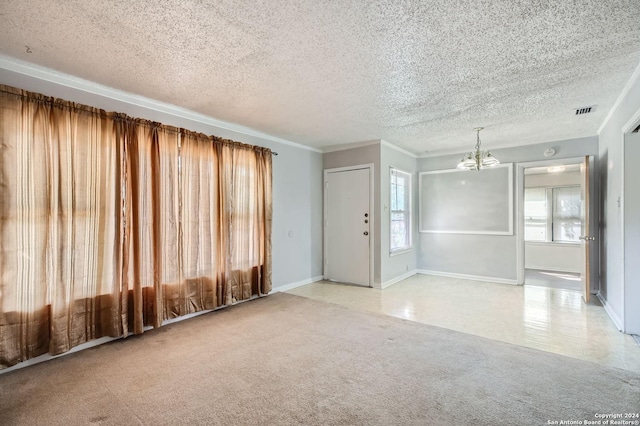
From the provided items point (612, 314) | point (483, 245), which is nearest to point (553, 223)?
point (483, 245)

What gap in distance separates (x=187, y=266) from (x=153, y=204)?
33.2 inches

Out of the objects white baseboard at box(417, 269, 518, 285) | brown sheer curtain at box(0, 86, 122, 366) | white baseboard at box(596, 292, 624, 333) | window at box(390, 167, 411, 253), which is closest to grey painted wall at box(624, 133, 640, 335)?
white baseboard at box(596, 292, 624, 333)

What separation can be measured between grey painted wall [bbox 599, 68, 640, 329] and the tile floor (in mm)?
303

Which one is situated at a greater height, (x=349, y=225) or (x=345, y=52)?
(x=345, y=52)

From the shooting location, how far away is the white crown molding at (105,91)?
7.97 ft

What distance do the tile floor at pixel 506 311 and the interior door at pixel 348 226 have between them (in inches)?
12.1

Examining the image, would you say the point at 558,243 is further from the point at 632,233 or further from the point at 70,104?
the point at 70,104

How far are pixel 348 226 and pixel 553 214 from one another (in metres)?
5.35

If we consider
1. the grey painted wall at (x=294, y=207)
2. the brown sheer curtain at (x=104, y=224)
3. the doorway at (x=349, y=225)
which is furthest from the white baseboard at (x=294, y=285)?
the brown sheer curtain at (x=104, y=224)

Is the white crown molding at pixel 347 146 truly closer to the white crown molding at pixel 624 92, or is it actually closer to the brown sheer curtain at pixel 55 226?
the white crown molding at pixel 624 92

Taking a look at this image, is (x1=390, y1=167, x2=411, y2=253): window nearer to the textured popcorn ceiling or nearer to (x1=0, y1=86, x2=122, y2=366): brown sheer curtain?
the textured popcorn ceiling

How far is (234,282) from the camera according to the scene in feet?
13.4

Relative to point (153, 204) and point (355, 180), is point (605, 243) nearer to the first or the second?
point (355, 180)

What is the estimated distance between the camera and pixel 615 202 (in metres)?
3.45
